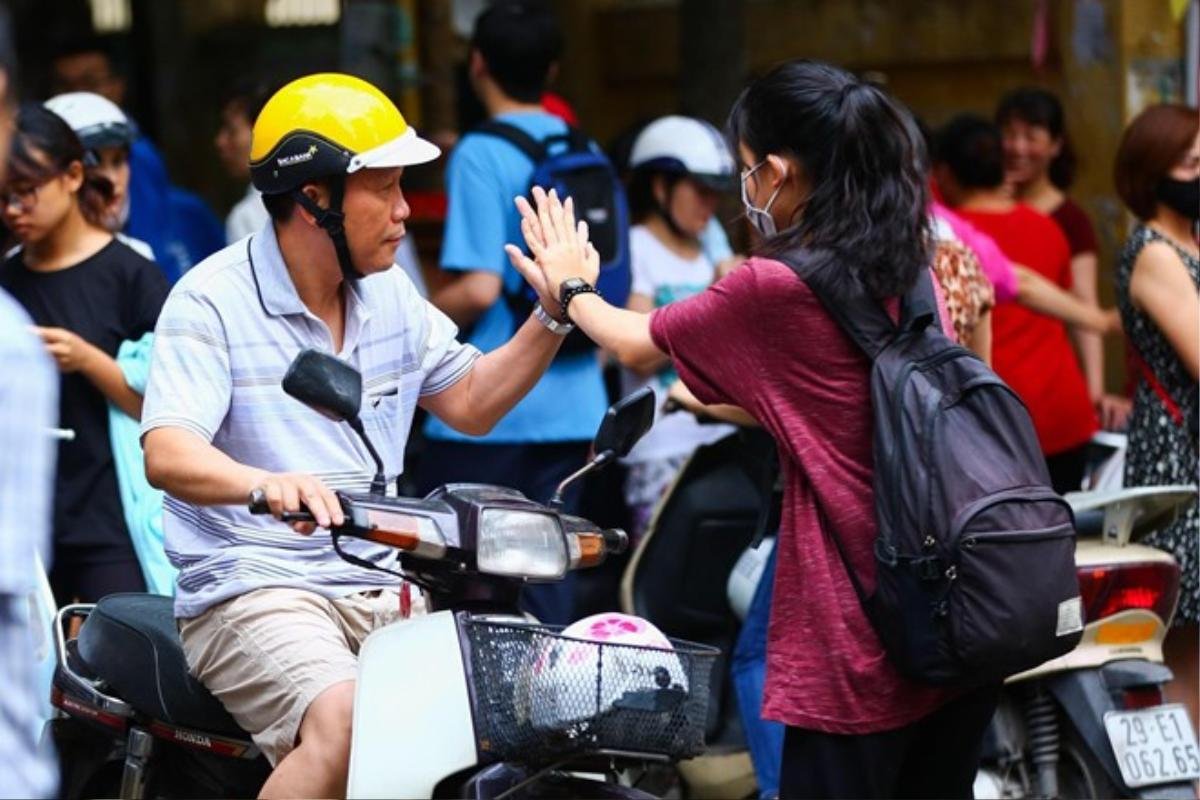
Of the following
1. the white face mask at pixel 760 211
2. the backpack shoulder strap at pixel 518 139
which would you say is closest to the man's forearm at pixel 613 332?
the white face mask at pixel 760 211

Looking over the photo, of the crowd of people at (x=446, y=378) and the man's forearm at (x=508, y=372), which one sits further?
the man's forearm at (x=508, y=372)

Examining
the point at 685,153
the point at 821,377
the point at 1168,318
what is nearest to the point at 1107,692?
the point at 1168,318

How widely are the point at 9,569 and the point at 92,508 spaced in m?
3.02

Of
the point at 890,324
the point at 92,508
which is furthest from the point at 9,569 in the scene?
the point at 92,508

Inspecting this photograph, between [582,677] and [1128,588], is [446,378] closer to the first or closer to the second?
[582,677]

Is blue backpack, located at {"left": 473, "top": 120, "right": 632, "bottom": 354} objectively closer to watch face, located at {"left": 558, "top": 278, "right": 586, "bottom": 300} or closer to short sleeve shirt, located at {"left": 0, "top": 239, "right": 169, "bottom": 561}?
short sleeve shirt, located at {"left": 0, "top": 239, "right": 169, "bottom": 561}

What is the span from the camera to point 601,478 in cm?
680

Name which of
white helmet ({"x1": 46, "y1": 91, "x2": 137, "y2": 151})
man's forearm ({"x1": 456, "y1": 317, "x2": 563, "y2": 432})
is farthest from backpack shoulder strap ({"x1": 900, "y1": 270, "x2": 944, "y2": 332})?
white helmet ({"x1": 46, "y1": 91, "x2": 137, "y2": 151})

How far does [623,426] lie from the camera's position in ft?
12.2

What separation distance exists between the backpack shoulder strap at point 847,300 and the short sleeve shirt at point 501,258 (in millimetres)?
2505

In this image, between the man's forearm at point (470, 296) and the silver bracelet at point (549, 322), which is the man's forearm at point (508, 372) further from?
the man's forearm at point (470, 296)

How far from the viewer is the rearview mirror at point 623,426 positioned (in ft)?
12.1

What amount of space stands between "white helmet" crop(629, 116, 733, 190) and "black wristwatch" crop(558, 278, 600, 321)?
291 cm

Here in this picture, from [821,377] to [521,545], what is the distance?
720 mm
